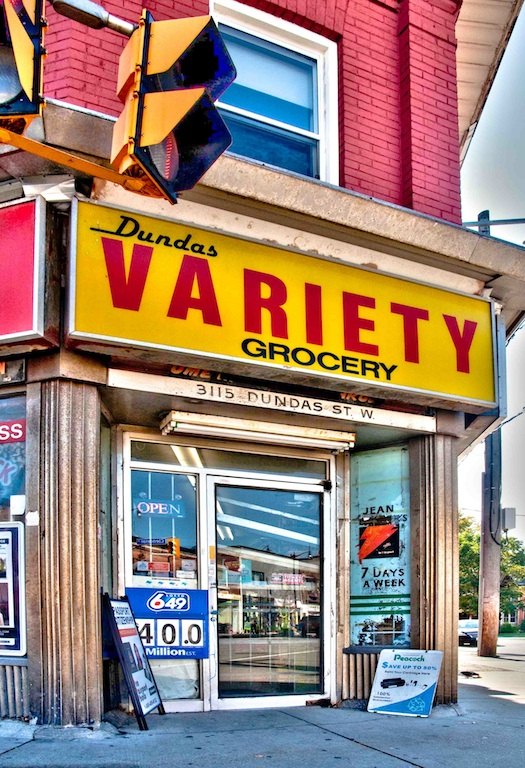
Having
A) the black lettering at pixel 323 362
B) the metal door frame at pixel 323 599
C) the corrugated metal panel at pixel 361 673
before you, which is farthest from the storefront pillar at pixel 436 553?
the black lettering at pixel 323 362

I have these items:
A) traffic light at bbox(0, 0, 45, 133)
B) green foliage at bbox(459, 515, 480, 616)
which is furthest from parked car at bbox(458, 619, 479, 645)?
traffic light at bbox(0, 0, 45, 133)

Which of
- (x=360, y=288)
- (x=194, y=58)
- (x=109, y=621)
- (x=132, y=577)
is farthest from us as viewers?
(x=360, y=288)

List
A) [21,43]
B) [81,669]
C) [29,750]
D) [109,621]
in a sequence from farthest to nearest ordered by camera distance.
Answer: [109,621] → [81,669] → [29,750] → [21,43]

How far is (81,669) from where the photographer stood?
649cm

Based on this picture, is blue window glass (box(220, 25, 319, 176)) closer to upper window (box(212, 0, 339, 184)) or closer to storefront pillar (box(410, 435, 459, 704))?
upper window (box(212, 0, 339, 184))

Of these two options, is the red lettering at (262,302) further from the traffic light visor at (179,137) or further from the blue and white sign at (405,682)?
the blue and white sign at (405,682)

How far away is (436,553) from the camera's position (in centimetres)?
867

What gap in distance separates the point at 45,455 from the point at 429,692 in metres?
4.19

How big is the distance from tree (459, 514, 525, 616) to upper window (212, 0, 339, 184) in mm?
41007

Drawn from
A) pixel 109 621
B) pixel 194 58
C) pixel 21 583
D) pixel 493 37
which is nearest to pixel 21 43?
pixel 194 58

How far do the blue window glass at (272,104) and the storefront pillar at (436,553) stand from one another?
3.19 meters

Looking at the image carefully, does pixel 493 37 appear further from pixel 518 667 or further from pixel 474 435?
pixel 518 667

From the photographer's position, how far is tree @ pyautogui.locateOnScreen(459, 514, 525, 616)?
171ft

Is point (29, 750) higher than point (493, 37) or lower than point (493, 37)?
lower
